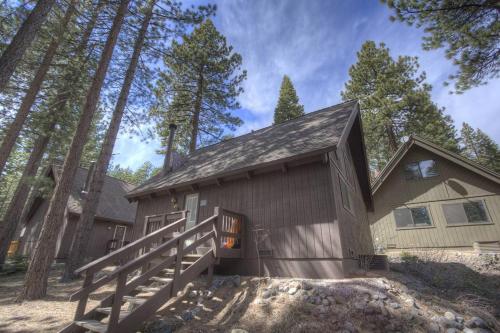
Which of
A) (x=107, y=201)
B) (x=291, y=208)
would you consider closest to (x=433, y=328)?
(x=291, y=208)

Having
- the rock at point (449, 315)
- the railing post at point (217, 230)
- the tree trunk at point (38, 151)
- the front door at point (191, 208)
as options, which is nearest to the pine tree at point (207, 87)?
the tree trunk at point (38, 151)

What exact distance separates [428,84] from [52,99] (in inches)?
1022

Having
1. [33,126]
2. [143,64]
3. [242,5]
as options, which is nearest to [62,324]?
[143,64]

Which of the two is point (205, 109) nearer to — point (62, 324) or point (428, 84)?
point (62, 324)

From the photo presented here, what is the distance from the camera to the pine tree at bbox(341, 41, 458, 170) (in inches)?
754

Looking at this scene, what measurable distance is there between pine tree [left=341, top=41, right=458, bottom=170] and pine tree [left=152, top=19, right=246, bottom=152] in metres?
11.2

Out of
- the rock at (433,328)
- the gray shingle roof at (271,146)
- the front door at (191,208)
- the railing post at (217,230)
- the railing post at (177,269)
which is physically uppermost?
the gray shingle roof at (271,146)

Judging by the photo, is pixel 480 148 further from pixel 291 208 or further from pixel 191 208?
pixel 191 208

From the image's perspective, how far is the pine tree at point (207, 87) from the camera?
714 inches

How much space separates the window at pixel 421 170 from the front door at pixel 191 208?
1359 centimetres

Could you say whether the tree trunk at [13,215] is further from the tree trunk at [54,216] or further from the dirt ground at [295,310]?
the dirt ground at [295,310]

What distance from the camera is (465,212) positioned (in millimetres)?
13312

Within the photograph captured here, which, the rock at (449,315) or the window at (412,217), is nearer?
the rock at (449,315)

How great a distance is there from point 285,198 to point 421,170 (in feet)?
41.0
